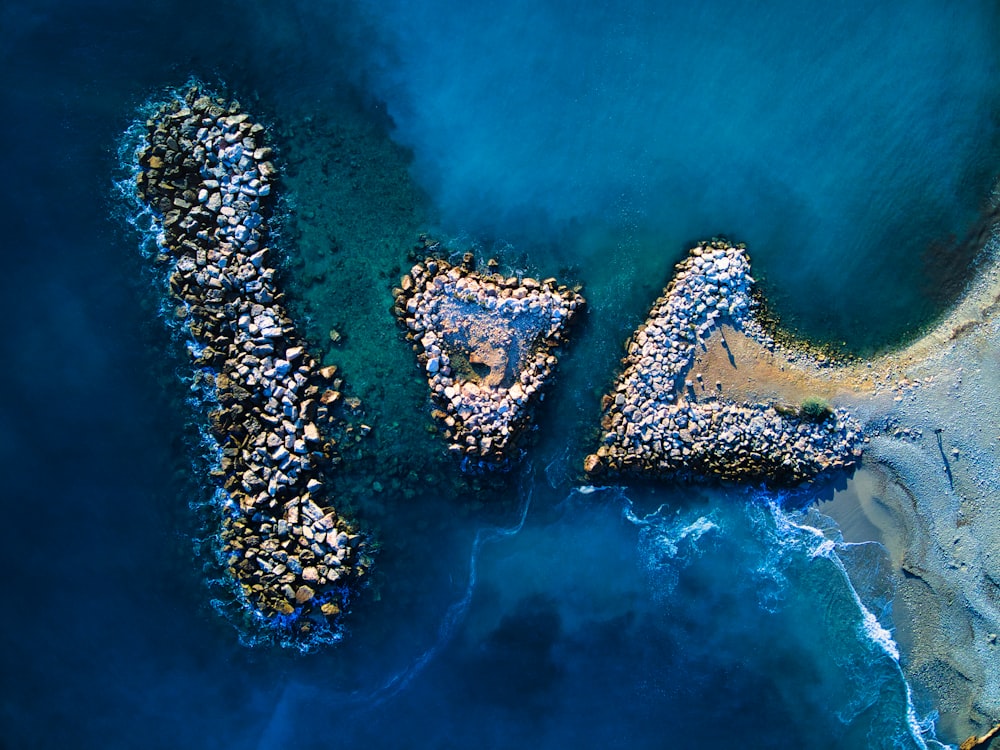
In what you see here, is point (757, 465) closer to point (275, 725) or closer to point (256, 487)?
point (256, 487)

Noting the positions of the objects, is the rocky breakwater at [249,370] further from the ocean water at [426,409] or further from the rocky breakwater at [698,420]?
the rocky breakwater at [698,420]

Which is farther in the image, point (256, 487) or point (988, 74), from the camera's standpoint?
point (988, 74)

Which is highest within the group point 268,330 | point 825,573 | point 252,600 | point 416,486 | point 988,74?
point 988,74

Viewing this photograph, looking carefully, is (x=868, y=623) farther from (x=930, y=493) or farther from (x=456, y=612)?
(x=456, y=612)

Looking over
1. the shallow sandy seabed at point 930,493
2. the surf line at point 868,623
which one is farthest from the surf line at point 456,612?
the surf line at point 868,623

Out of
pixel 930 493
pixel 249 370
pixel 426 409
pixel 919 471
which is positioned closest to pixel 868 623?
pixel 930 493

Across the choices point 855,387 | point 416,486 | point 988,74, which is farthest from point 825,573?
point 988,74
